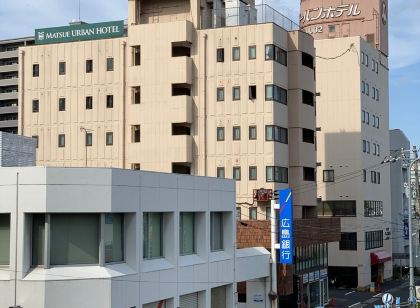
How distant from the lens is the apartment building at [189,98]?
52688 mm

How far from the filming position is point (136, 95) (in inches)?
2240

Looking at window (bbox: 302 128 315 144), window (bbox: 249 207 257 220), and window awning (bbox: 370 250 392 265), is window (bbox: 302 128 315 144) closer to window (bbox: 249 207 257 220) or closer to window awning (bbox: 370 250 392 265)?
window (bbox: 249 207 257 220)

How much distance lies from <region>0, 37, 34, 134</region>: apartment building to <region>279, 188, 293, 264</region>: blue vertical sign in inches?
2807

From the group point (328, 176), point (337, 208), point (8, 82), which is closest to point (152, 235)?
point (328, 176)

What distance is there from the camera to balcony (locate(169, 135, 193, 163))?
5388 centimetres

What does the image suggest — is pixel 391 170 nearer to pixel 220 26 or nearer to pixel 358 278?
pixel 358 278

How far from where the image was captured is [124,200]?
89.7 feet

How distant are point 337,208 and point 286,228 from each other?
1351 inches

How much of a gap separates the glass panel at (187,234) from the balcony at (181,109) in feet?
69.3

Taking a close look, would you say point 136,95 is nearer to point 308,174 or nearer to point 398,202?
point 308,174

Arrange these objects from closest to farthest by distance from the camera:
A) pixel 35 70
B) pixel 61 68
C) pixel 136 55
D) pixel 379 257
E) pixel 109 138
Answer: pixel 136 55
pixel 109 138
pixel 61 68
pixel 35 70
pixel 379 257

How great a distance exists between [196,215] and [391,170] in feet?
214

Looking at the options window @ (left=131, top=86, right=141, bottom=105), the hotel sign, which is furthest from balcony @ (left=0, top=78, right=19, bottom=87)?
window @ (left=131, top=86, right=141, bottom=105)

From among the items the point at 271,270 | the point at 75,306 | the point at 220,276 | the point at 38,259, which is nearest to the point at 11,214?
the point at 38,259
